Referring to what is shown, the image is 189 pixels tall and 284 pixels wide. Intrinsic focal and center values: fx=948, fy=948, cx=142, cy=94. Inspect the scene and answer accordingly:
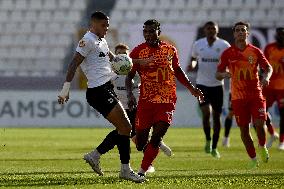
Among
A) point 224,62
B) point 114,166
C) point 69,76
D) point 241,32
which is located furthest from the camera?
point 224,62

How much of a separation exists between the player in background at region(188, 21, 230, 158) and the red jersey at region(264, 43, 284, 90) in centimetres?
157

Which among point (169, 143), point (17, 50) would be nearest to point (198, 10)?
point (17, 50)

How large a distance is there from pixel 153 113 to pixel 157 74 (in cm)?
50

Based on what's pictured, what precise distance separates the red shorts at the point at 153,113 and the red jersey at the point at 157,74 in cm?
8

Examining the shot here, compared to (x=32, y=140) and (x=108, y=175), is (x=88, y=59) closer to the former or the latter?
(x=108, y=175)

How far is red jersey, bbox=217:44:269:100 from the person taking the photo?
1405 cm

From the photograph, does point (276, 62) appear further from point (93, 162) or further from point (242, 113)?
point (93, 162)

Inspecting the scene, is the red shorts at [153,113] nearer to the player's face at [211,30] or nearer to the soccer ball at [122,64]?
the soccer ball at [122,64]

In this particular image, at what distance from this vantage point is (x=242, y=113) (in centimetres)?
1402

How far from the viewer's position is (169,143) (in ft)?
68.0

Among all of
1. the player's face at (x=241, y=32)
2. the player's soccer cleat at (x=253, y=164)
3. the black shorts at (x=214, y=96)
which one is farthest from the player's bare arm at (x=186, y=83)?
the black shorts at (x=214, y=96)

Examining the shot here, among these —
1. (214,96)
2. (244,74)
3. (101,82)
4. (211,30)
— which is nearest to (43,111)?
(214,96)

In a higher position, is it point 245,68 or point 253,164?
point 245,68

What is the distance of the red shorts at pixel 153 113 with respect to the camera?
11.7m
